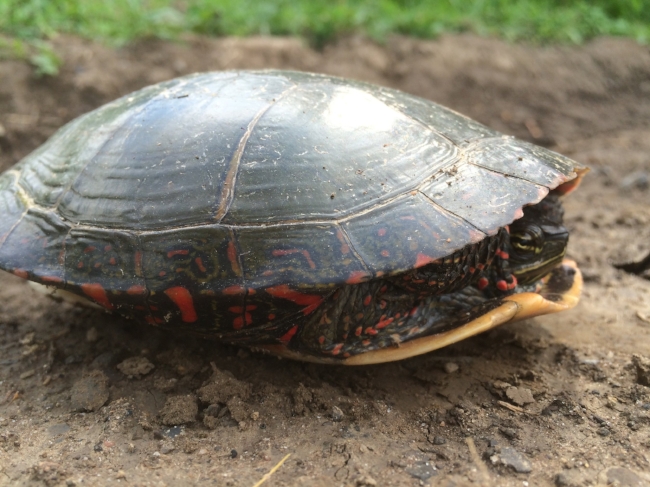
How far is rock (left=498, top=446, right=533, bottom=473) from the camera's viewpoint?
2.09 meters

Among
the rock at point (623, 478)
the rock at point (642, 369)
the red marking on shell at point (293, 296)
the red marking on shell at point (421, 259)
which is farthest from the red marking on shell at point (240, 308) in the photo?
the rock at point (642, 369)

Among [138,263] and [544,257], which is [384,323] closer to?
[544,257]

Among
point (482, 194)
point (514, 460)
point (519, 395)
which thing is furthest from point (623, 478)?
point (482, 194)

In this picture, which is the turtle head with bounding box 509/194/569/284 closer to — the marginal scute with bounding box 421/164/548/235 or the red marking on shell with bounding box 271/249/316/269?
the marginal scute with bounding box 421/164/548/235

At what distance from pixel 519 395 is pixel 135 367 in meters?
1.99

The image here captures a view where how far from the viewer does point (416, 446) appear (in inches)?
88.0

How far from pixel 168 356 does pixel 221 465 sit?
0.81 metres

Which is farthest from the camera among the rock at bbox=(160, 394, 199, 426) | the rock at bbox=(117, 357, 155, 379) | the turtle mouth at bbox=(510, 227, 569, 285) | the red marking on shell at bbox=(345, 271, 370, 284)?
the turtle mouth at bbox=(510, 227, 569, 285)

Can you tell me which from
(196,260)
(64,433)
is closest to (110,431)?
(64,433)

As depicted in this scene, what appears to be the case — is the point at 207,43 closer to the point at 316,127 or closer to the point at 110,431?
the point at 316,127

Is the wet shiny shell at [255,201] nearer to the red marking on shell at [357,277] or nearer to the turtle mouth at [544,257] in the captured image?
the red marking on shell at [357,277]

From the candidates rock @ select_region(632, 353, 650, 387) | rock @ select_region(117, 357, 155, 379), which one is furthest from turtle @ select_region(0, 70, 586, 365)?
rock @ select_region(632, 353, 650, 387)

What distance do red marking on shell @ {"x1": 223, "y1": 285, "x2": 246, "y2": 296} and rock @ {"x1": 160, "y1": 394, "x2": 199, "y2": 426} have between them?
63 cm

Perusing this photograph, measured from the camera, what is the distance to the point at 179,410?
7.85 feet
